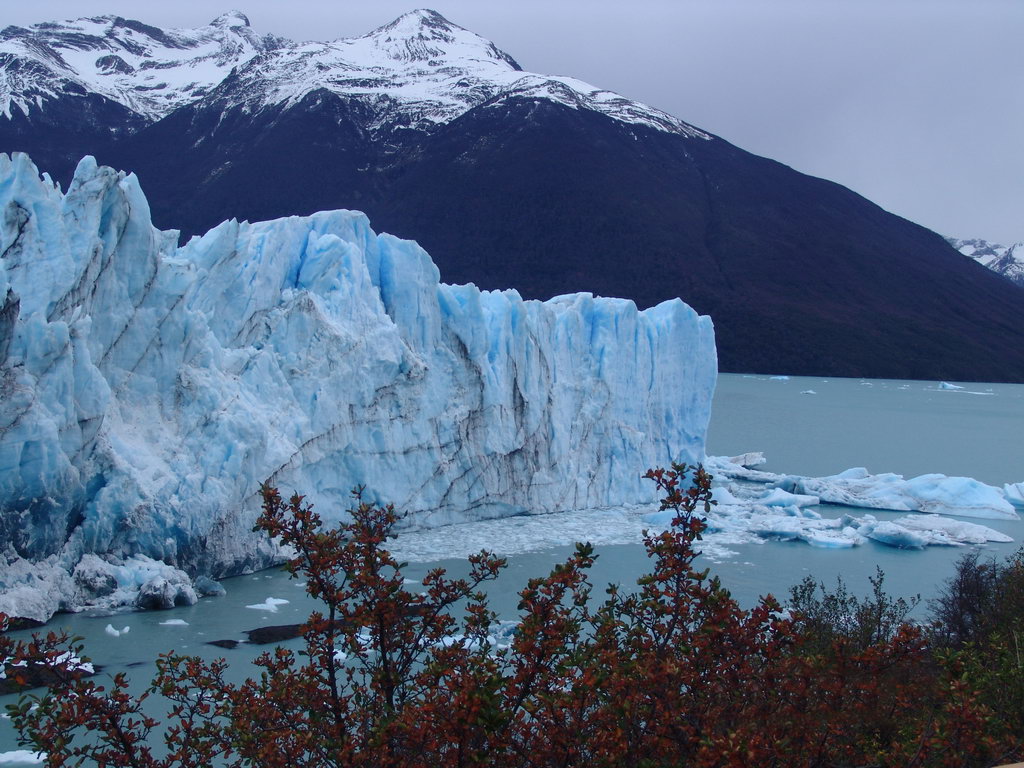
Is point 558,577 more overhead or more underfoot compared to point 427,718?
more overhead

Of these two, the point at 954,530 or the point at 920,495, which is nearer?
the point at 954,530

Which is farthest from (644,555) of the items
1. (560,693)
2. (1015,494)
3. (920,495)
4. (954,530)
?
(1015,494)

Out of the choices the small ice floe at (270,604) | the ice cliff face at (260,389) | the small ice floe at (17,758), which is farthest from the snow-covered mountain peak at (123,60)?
the small ice floe at (17,758)

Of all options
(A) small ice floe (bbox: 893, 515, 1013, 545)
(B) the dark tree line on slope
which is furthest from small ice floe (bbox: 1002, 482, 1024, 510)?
(B) the dark tree line on slope

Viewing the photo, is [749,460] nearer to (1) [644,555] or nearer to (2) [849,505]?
(2) [849,505]

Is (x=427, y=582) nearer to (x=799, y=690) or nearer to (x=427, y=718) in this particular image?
(x=427, y=718)

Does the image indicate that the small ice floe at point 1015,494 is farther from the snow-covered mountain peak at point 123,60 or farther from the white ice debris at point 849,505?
the snow-covered mountain peak at point 123,60

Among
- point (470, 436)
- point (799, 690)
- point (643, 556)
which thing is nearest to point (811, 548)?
point (643, 556)
